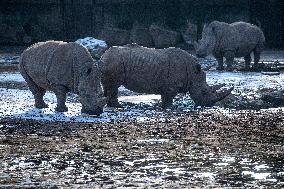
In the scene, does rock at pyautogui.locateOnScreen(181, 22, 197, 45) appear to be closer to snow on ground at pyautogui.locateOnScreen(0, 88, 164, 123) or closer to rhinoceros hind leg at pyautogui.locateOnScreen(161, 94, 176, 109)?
snow on ground at pyautogui.locateOnScreen(0, 88, 164, 123)

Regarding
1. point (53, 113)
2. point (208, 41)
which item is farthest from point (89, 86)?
point (208, 41)

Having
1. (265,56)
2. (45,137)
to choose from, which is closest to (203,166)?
(45,137)

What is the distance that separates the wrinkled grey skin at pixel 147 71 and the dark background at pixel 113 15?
16250 millimetres

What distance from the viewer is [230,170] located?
711cm

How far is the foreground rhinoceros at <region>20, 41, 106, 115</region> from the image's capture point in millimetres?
11422

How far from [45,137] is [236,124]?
9.52 ft

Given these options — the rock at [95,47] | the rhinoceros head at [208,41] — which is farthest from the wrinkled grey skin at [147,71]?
the rock at [95,47]

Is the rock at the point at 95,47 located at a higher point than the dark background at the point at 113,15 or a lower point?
lower

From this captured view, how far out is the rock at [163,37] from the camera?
2784cm

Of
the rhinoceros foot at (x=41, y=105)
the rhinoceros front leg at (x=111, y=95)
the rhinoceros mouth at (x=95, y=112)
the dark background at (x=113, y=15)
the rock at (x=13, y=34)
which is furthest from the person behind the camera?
the dark background at (x=113, y=15)

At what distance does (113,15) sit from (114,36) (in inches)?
64.7

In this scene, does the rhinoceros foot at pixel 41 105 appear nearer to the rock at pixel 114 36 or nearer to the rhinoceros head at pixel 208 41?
the rhinoceros head at pixel 208 41

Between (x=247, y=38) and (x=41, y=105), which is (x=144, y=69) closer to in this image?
(x=41, y=105)

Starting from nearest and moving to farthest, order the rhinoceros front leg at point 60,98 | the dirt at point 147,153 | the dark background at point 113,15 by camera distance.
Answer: the dirt at point 147,153
the rhinoceros front leg at point 60,98
the dark background at point 113,15
